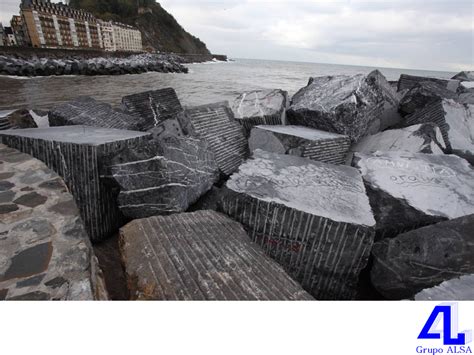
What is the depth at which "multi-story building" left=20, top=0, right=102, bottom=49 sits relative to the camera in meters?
37.6

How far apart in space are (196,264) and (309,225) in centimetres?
85

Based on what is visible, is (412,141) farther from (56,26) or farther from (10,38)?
(10,38)

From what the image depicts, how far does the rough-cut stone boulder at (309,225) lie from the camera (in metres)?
1.96

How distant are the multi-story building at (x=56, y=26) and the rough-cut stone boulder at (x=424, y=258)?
48.5 meters

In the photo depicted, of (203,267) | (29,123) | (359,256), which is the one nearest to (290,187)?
(359,256)

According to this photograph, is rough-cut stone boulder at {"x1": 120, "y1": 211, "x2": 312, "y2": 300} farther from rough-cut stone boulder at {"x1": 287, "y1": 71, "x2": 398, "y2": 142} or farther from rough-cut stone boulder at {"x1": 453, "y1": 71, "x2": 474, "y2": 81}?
rough-cut stone boulder at {"x1": 453, "y1": 71, "x2": 474, "y2": 81}

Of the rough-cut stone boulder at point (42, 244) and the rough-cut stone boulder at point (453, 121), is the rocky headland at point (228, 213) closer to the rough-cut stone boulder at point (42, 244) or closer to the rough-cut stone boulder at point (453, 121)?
the rough-cut stone boulder at point (42, 244)

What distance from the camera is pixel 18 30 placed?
42031 millimetres

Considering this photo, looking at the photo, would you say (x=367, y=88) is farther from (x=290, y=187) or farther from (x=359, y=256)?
(x=359, y=256)

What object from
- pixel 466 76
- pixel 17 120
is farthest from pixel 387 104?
pixel 466 76

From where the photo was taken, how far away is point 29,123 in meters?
3.30

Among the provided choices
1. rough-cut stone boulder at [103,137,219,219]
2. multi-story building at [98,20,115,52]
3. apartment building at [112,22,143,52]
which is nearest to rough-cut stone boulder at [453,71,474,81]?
rough-cut stone boulder at [103,137,219,219]

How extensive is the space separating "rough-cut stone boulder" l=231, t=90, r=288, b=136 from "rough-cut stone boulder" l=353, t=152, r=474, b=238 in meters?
1.47

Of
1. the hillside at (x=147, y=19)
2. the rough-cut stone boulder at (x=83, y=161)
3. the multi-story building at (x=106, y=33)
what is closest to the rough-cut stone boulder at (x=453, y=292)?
the rough-cut stone boulder at (x=83, y=161)
